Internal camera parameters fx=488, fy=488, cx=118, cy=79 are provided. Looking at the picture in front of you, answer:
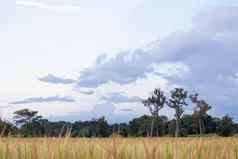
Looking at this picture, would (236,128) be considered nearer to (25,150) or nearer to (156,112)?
(156,112)

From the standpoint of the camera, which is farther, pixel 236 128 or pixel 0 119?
pixel 236 128

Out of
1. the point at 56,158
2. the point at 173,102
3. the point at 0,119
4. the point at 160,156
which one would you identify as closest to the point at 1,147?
the point at 0,119

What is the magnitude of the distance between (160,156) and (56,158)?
816mm

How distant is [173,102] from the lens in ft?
241

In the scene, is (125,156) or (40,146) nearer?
(125,156)

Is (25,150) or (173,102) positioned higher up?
(173,102)

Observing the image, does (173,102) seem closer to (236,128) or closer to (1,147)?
(236,128)

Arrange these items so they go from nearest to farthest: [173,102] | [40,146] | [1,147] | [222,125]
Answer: [1,147] → [40,146] → [222,125] → [173,102]

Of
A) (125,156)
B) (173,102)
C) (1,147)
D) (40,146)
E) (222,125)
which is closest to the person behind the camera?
(125,156)

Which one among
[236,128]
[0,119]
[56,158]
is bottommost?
[56,158]

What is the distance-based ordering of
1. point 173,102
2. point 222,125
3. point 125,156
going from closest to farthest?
point 125,156
point 222,125
point 173,102

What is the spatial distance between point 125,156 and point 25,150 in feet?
2.65

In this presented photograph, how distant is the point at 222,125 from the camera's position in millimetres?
68375

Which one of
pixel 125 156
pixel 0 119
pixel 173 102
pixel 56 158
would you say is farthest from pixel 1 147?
pixel 173 102
